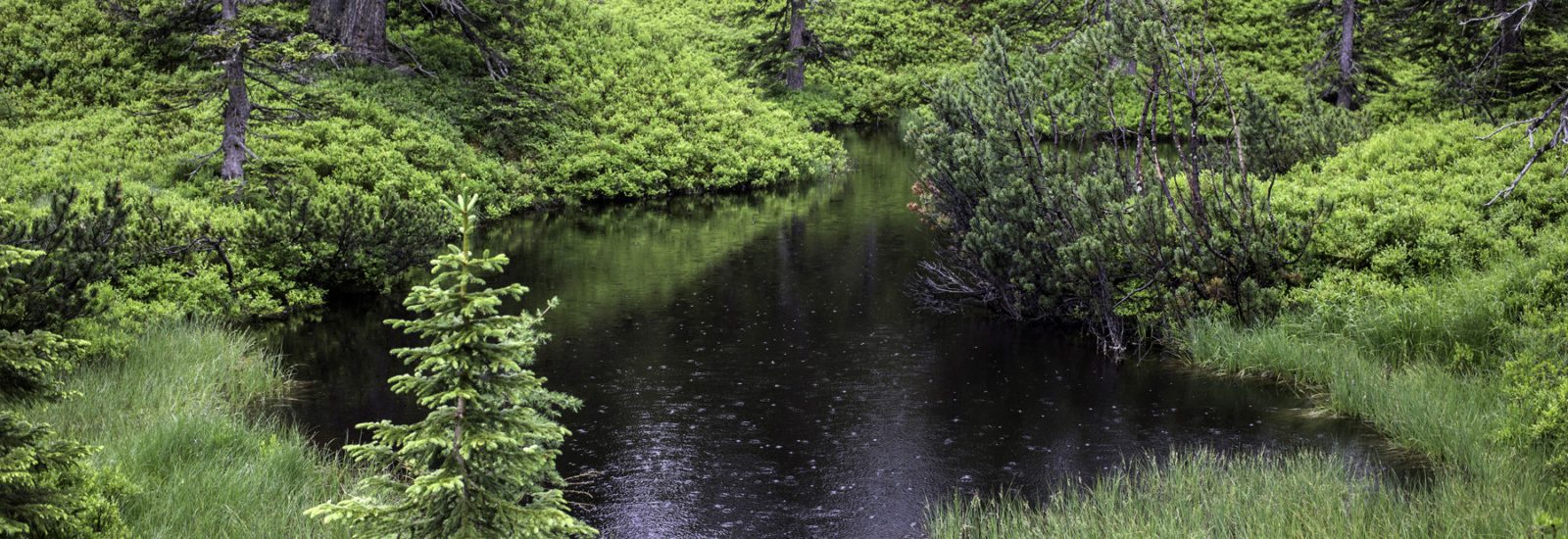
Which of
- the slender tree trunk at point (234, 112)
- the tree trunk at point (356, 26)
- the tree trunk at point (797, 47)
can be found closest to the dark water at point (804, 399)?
the slender tree trunk at point (234, 112)

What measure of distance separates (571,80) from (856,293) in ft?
40.1

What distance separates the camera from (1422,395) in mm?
8750

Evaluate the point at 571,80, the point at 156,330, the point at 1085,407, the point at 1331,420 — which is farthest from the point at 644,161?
the point at 1331,420

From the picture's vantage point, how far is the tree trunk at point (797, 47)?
3222 cm

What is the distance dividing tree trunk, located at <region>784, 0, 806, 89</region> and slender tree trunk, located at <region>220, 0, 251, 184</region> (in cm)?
1893

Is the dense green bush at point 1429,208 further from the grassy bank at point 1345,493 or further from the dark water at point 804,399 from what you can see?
the dark water at point 804,399

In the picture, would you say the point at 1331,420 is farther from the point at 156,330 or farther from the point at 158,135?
the point at 158,135

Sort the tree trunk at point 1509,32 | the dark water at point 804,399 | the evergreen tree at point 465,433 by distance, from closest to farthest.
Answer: the evergreen tree at point 465,433 → the dark water at point 804,399 → the tree trunk at point 1509,32

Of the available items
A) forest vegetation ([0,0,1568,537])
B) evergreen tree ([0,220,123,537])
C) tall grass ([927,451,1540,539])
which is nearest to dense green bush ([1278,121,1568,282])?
forest vegetation ([0,0,1568,537])

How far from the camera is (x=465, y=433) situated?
443 cm

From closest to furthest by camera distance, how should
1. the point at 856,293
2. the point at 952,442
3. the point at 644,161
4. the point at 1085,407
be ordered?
the point at 952,442, the point at 1085,407, the point at 856,293, the point at 644,161

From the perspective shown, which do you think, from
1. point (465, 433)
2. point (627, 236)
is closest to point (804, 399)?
point (465, 433)

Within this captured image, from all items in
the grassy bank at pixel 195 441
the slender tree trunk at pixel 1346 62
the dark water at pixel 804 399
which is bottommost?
the dark water at pixel 804 399

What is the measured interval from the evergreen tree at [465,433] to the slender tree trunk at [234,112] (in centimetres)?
1160
